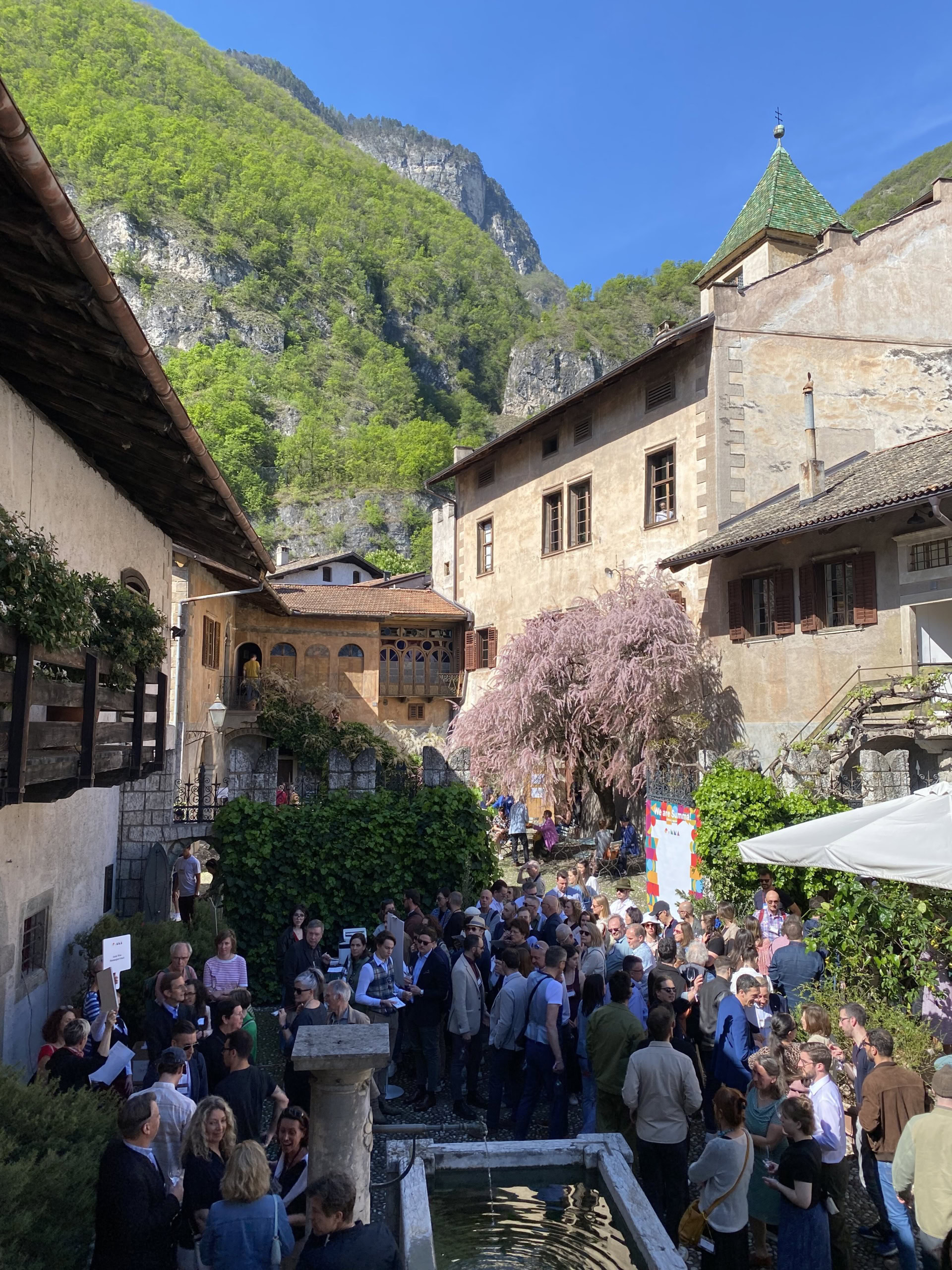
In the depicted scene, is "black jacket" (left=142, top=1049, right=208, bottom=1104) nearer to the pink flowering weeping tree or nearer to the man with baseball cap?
the man with baseball cap

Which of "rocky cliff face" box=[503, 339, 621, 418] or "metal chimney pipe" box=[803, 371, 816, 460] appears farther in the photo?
"rocky cliff face" box=[503, 339, 621, 418]

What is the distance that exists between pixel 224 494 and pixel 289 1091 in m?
5.29

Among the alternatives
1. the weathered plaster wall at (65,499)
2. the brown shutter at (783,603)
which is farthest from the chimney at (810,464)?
the weathered plaster wall at (65,499)

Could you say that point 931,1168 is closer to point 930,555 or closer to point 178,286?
point 930,555

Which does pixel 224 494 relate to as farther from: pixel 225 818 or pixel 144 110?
pixel 144 110

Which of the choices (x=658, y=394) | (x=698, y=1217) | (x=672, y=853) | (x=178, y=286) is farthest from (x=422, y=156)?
(x=698, y=1217)

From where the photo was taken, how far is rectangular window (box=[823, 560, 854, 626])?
17062 millimetres

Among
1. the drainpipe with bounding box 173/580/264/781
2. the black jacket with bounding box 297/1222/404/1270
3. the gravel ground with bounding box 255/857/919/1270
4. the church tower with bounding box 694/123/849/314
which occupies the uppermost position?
the church tower with bounding box 694/123/849/314

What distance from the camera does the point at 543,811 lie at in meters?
22.7

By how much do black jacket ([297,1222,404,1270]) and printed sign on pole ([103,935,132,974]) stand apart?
3739 mm

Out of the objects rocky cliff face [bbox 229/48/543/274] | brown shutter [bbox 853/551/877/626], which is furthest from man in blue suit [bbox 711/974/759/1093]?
rocky cliff face [bbox 229/48/543/274]

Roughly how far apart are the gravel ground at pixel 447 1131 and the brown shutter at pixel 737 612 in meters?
11.9

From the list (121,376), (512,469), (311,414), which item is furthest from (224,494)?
(311,414)

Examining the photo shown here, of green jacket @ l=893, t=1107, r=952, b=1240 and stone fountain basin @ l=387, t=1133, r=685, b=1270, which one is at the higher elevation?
green jacket @ l=893, t=1107, r=952, b=1240
